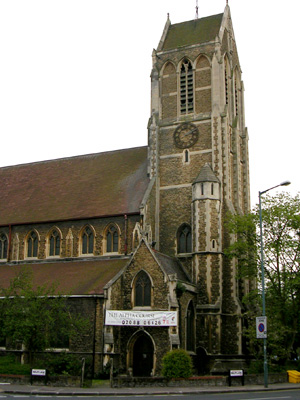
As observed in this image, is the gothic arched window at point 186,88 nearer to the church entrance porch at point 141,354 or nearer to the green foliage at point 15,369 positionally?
the church entrance porch at point 141,354

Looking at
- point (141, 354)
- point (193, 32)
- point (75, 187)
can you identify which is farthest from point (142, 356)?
point (193, 32)

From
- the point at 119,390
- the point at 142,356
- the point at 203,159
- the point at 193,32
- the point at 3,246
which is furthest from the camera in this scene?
the point at 193,32

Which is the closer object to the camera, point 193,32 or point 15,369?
point 15,369

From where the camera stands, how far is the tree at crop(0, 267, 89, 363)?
27000 mm

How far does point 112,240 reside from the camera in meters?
34.8

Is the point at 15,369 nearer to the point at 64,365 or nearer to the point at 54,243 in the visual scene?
the point at 64,365

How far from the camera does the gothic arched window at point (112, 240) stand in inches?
1362

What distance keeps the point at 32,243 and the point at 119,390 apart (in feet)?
56.8

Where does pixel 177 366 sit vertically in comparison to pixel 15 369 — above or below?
above

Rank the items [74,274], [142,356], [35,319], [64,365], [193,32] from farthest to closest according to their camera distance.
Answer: [193,32]
[74,274]
[142,356]
[35,319]
[64,365]

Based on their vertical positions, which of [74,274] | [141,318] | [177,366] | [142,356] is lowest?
[177,366]

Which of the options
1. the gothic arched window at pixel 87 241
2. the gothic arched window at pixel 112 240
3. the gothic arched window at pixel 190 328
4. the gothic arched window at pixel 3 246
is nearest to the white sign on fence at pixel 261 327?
the gothic arched window at pixel 190 328

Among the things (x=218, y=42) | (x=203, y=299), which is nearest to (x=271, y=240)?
(x=203, y=299)

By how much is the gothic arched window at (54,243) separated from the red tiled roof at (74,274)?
97 centimetres
